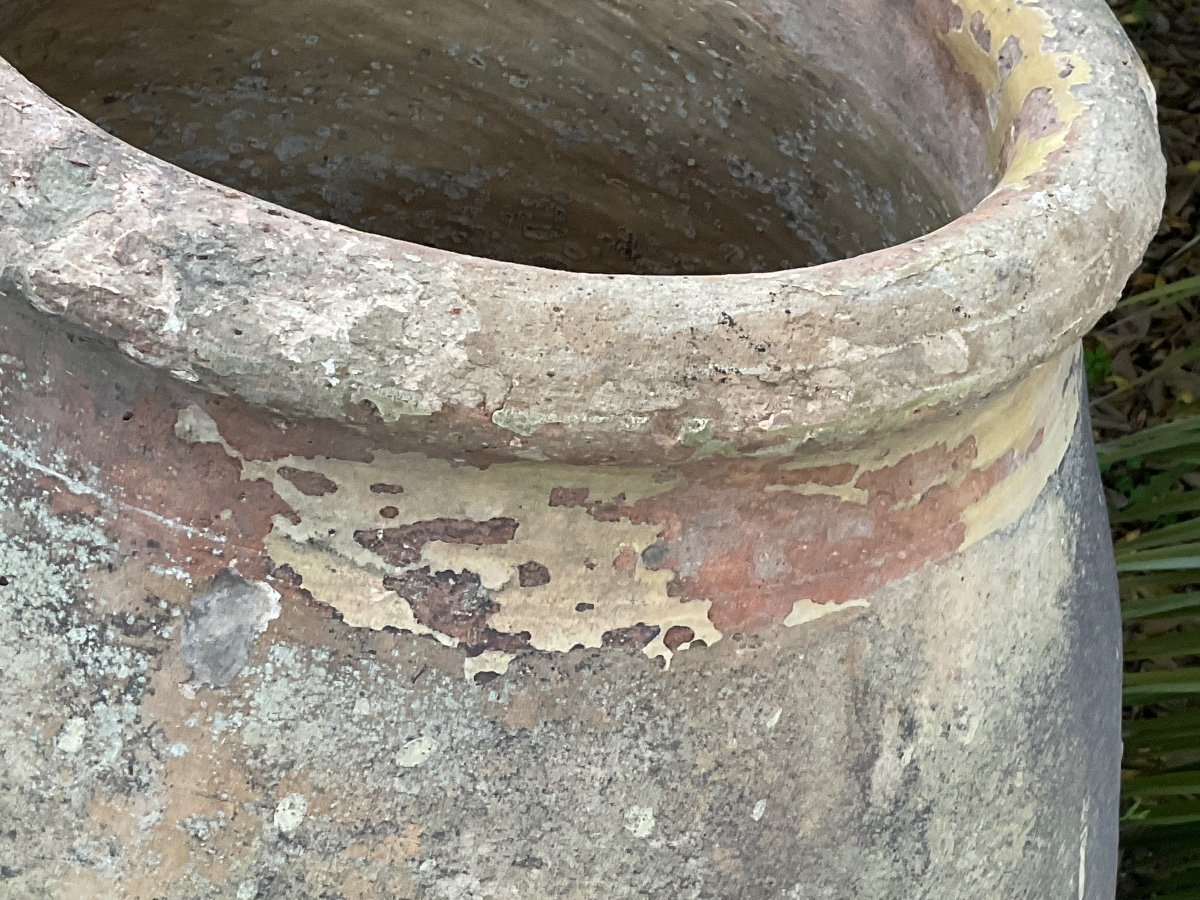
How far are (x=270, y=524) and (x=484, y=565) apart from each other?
90 mm

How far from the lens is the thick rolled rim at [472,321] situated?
1.77 ft

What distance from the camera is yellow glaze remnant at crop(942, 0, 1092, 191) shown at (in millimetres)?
739

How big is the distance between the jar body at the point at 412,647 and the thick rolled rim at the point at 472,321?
0.11ft

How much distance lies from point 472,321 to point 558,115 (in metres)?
0.75

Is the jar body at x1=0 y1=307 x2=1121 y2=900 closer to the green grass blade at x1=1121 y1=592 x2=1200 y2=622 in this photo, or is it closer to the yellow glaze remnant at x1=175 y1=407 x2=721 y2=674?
the yellow glaze remnant at x1=175 y1=407 x2=721 y2=674

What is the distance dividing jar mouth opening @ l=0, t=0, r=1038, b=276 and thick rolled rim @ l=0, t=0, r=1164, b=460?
0.34 metres

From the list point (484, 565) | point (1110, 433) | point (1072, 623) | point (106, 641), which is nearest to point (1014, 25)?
point (1072, 623)

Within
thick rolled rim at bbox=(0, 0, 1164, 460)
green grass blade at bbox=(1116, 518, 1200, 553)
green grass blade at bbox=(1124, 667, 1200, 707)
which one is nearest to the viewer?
thick rolled rim at bbox=(0, 0, 1164, 460)

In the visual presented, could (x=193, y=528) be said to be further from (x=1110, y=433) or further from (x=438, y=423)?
(x=1110, y=433)

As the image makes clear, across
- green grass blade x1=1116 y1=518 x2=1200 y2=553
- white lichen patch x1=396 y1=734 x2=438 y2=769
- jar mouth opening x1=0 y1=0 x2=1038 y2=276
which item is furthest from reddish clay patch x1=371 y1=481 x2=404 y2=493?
green grass blade x1=1116 y1=518 x2=1200 y2=553

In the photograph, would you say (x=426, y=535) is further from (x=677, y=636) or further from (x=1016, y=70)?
(x=1016, y=70)

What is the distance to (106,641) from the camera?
0.61 metres

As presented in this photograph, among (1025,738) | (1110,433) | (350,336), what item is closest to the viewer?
(350,336)

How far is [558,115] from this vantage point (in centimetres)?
126
